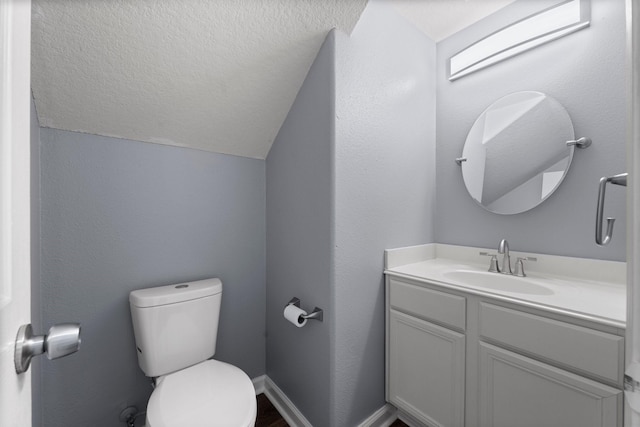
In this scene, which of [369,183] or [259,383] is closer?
[369,183]

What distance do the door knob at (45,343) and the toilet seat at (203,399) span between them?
685 mm

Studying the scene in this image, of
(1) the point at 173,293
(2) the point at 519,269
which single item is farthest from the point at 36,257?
(2) the point at 519,269

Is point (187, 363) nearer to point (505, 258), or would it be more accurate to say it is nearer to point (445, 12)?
point (505, 258)

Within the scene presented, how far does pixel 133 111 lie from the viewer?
1189 mm

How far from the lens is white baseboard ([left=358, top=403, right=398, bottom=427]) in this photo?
51.2 inches

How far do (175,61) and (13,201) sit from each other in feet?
3.30

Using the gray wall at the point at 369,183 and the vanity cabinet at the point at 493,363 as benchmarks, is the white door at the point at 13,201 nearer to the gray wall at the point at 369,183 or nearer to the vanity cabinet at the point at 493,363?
the gray wall at the point at 369,183

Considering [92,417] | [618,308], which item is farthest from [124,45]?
[618,308]

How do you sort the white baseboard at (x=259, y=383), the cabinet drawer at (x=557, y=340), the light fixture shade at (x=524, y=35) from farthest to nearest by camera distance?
the white baseboard at (x=259, y=383), the light fixture shade at (x=524, y=35), the cabinet drawer at (x=557, y=340)

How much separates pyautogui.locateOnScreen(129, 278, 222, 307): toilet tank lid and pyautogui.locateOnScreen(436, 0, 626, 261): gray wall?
152cm

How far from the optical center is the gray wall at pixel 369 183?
3.87 feet

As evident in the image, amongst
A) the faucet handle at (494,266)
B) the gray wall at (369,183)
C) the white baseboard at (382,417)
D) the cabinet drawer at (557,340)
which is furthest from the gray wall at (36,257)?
the faucet handle at (494,266)

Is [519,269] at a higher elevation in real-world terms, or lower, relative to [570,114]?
lower

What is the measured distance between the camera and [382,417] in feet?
4.45
